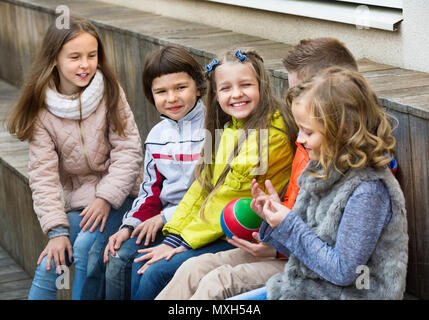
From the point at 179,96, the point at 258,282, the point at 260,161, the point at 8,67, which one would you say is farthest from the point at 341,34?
the point at 8,67

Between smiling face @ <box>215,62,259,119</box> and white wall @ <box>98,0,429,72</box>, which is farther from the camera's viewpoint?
white wall @ <box>98,0,429,72</box>

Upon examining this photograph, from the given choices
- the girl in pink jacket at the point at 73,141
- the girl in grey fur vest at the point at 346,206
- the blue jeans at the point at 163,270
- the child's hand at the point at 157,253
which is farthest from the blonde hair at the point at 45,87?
the girl in grey fur vest at the point at 346,206

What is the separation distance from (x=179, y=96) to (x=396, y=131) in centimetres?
105

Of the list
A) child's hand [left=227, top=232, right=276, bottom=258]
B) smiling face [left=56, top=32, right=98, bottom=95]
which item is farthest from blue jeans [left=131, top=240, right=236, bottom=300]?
smiling face [left=56, top=32, right=98, bottom=95]

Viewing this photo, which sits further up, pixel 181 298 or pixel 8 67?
pixel 8 67

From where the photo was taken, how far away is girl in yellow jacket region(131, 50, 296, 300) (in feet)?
10.5

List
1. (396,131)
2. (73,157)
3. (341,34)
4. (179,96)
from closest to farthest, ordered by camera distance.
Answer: (396,131) < (179,96) < (73,157) < (341,34)

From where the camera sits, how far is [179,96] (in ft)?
12.0

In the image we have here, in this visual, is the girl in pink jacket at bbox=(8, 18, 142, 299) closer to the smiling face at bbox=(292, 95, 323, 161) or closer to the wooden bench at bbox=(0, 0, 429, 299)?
the wooden bench at bbox=(0, 0, 429, 299)

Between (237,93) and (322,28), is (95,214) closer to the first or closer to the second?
(237,93)

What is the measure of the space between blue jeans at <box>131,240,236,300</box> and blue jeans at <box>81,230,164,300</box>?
252 millimetres

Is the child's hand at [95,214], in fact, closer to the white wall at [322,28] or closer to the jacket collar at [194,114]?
the jacket collar at [194,114]

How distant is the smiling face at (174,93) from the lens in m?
3.64
